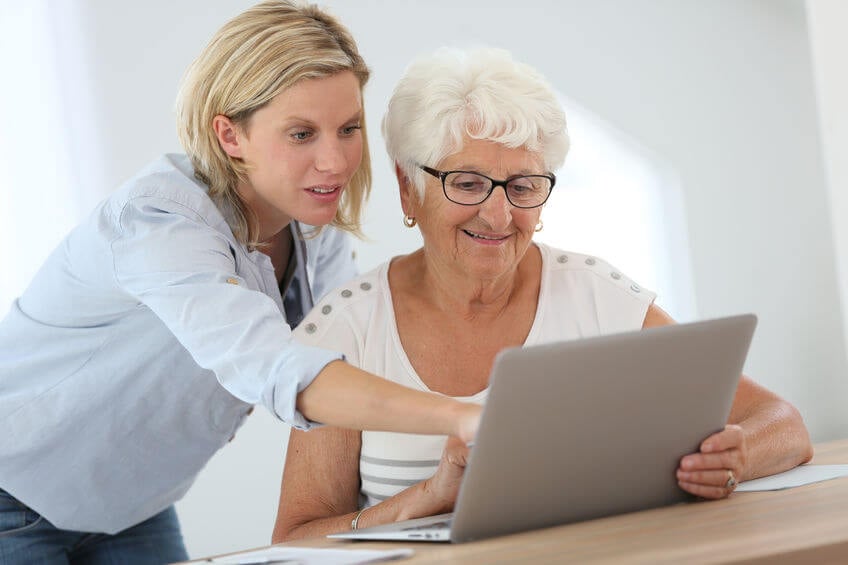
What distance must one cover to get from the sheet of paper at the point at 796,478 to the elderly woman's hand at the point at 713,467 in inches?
4.0

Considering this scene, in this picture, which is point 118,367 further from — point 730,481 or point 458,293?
point 730,481

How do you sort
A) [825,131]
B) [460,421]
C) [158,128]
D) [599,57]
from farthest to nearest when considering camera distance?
[599,57]
[158,128]
[825,131]
[460,421]

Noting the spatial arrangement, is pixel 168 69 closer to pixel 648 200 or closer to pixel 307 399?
pixel 648 200

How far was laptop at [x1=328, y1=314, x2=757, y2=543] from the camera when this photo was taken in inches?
44.8

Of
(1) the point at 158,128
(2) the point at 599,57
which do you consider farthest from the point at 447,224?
(2) the point at 599,57

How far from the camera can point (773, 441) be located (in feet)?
5.22

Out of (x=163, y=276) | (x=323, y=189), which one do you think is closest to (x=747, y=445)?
(x=323, y=189)

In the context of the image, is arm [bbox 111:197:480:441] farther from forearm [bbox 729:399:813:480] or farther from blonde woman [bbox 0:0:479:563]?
forearm [bbox 729:399:813:480]

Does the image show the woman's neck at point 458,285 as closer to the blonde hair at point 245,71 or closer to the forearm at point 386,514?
the blonde hair at point 245,71

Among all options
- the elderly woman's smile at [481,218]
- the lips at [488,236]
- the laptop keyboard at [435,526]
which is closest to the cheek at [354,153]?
the elderly woman's smile at [481,218]

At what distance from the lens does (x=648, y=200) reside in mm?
5090

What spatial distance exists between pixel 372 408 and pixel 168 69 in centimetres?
336

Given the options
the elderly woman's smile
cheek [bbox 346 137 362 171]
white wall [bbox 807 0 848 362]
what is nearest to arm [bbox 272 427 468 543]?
the elderly woman's smile

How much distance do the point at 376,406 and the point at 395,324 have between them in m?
0.54
